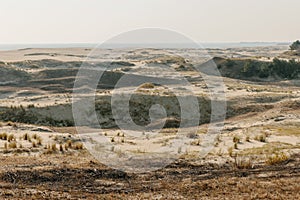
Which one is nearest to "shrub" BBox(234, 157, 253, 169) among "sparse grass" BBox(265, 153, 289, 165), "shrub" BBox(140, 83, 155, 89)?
"sparse grass" BBox(265, 153, 289, 165)

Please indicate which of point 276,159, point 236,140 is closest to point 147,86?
point 236,140

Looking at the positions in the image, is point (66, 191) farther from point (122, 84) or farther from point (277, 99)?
point (122, 84)

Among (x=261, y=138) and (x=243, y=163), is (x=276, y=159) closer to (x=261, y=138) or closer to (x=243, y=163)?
(x=243, y=163)

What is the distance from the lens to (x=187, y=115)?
1409 inches

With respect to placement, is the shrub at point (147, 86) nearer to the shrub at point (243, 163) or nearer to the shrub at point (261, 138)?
the shrub at point (261, 138)

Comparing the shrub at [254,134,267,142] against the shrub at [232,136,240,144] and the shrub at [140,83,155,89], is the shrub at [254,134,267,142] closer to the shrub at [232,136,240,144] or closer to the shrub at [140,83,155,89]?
the shrub at [232,136,240,144]

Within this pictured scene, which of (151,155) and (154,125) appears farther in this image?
(154,125)

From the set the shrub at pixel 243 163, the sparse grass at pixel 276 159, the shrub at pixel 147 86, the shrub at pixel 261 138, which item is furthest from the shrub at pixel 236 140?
the shrub at pixel 147 86

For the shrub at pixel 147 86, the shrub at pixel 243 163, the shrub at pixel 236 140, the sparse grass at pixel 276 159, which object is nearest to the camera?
the shrub at pixel 243 163

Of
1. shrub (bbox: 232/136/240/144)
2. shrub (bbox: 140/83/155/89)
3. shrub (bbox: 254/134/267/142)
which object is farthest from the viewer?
shrub (bbox: 140/83/155/89)

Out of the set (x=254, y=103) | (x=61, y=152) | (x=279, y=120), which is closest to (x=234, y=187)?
(x=61, y=152)

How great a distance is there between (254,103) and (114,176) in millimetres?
26995

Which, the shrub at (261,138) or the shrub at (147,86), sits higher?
the shrub at (147,86)

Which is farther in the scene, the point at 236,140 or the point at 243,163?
the point at 236,140
